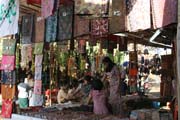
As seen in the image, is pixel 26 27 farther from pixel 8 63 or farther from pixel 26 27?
pixel 8 63

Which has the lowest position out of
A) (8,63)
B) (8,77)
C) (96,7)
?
(8,77)

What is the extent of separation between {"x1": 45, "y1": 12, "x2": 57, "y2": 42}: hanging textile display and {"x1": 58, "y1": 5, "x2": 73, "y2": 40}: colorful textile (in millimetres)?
116

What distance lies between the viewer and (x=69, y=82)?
11938 mm

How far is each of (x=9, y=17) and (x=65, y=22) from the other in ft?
3.73

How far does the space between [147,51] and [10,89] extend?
7.74m

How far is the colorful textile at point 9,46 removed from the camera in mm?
Result: 8062

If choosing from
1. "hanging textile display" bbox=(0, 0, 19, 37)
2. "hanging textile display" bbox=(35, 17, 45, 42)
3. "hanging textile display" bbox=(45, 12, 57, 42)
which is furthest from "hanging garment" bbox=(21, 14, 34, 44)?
"hanging textile display" bbox=(0, 0, 19, 37)

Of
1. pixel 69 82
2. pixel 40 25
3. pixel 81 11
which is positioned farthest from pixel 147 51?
pixel 81 11

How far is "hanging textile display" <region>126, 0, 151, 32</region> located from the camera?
16.9 feet

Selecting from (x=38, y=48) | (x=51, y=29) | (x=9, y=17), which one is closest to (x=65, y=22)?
(x=51, y=29)

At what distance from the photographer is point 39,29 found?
757 centimetres

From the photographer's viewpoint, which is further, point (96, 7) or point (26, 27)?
point (26, 27)

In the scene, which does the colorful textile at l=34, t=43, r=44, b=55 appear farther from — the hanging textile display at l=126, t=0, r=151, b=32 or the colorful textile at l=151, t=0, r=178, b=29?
the colorful textile at l=151, t=0, r=178, b=29

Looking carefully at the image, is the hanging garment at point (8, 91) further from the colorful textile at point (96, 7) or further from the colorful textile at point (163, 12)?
the colorful textile at point (163, 12)
